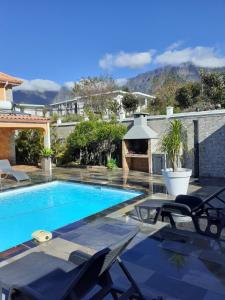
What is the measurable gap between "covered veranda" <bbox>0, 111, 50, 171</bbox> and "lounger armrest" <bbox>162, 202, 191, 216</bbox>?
12.7 meters

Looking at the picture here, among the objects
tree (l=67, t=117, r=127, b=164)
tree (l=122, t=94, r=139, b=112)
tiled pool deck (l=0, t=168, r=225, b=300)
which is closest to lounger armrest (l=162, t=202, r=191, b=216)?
tiled pool deck (l=0, t=168, r=225, b=300)

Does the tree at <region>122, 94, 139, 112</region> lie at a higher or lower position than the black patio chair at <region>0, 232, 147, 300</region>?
higher

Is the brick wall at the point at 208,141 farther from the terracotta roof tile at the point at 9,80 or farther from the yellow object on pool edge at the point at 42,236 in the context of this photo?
the terracotta roof tile at the point at 9,80

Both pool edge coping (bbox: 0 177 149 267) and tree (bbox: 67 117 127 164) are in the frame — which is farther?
tree (bbox: 67 117 127 164)

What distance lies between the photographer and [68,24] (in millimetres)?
21219

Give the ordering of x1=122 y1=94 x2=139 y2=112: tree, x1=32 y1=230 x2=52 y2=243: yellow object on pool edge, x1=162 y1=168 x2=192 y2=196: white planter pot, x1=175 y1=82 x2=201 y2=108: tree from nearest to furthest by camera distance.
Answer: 1. x1=32 y1=230 x2=52 y2=243: yellow object on pool edge
2. x1=162 y1=168 x2=192 y2=196: white planter pot
3. x1=175 y1=82 x2=201 y2=108: tree
4. x1=122 y1=94 x2=139 y2=112: tree

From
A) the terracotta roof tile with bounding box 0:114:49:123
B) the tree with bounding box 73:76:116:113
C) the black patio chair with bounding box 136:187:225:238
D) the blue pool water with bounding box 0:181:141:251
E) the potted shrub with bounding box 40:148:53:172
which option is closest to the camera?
the black patio chair with bounding box 136:187:225:238

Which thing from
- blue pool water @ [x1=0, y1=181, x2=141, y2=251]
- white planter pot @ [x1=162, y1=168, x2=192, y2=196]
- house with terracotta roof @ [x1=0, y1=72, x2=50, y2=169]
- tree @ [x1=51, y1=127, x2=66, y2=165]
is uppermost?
house with terracotta roof @ [x1=0, y1=72, x2=50, y2=169]

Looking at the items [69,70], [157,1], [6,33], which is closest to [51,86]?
[69,70]

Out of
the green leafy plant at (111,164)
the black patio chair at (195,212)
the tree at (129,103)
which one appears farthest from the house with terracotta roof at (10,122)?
the tree at (129,103)

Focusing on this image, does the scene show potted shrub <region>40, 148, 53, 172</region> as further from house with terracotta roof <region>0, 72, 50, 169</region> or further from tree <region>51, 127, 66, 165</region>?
tree <region>51, 127, 66, 165</region>

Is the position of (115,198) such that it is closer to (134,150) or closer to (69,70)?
(134,150)

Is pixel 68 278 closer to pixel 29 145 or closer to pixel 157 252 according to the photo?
pixel 157 252

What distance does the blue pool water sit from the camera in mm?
8031
